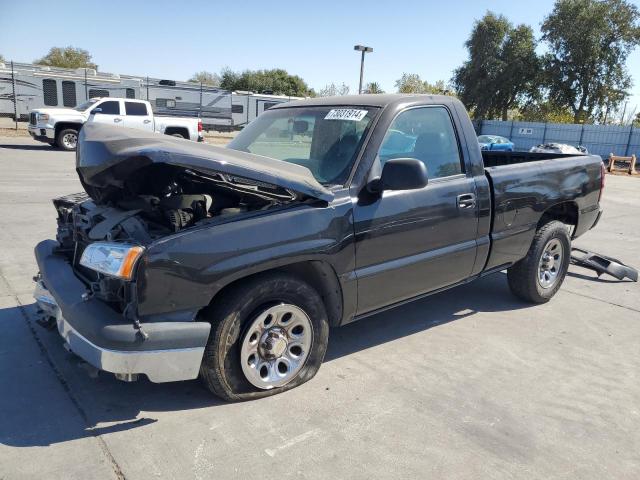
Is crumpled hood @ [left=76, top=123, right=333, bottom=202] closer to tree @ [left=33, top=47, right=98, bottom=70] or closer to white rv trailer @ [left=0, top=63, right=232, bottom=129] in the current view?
white rv trailer @ [left=0, top=63, right=232, bottom=129]

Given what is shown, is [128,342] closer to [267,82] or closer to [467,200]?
[467,200]

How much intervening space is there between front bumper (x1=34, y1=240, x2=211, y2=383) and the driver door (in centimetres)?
120

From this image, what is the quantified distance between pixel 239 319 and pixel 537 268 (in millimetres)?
3219

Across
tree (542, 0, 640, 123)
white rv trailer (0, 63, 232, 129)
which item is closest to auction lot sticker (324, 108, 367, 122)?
white rv trailer (0, 63, 232, 129)

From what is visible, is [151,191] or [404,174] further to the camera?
[151,191]

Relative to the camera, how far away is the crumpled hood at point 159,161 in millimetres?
2648

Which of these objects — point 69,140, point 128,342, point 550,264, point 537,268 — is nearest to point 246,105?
point 69,140

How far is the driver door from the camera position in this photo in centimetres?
344

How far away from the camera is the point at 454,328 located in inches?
175

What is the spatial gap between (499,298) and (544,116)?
46.8 meters

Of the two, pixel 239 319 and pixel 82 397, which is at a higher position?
pixel 239 319

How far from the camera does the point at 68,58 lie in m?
65.9

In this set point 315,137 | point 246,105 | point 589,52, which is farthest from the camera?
point 589,52

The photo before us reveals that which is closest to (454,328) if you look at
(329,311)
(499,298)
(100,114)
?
(499,298)
